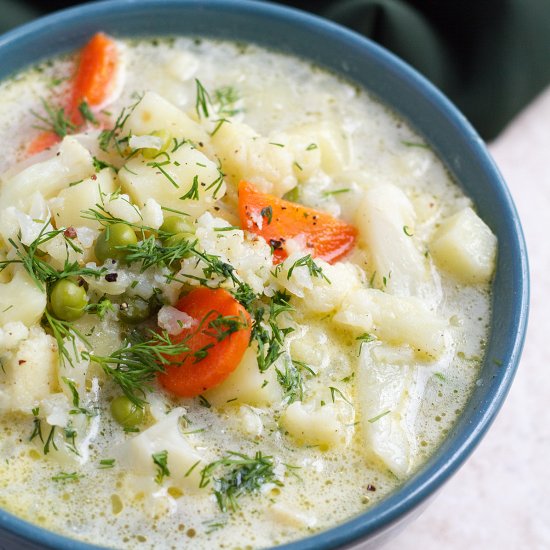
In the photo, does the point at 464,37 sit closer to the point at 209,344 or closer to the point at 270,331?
the point at 270,331

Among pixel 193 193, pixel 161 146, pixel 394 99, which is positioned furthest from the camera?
pixel 394 99

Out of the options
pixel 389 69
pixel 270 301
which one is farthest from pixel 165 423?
pixel 389 69

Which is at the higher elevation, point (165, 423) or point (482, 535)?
point (165, 423)

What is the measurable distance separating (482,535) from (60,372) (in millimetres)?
1946

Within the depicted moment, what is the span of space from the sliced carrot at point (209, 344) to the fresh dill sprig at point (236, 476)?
0.25 m

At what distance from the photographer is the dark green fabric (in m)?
4.51

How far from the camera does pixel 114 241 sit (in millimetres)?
2922

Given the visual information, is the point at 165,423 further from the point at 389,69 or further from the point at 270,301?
the point at 389,69

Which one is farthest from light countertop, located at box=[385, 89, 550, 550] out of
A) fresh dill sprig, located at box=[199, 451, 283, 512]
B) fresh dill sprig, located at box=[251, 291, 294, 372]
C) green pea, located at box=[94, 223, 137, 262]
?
green pea, located at box=[94, 223, 137, 262]

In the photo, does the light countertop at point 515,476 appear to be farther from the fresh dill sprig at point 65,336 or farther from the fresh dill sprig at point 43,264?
the fresh dill sprig at point 43,264

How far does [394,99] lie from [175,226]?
1332 mm

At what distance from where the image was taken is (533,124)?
16.1ft

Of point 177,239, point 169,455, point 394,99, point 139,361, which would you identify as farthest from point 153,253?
point 394,99

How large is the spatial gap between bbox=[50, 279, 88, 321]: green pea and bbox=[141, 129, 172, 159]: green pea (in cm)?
60
